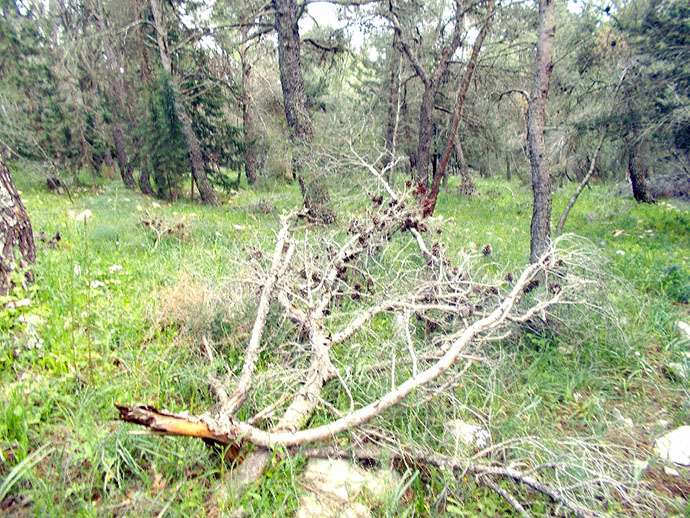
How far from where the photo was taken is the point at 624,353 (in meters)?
3.16

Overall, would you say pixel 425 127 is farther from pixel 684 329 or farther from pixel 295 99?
pixel 684 329

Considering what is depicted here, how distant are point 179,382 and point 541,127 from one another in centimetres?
439

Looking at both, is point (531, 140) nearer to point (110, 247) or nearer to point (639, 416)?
point (639, 416)

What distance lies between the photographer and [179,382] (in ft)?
7.94

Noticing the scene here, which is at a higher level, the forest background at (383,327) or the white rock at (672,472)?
the forest background at (383,327)

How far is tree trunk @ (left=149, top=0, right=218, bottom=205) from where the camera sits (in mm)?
9625

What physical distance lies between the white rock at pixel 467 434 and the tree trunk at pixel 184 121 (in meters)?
9.65

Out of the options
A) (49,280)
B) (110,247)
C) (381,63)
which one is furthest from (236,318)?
(381,63)

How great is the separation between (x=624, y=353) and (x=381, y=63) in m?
14.7

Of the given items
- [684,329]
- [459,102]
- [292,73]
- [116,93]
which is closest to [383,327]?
[684,329]

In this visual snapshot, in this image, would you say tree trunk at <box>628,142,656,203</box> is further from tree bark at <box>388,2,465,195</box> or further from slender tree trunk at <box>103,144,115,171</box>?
slender tree trunk at <box>103,144,115,171</box>

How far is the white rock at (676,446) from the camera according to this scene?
7.29 ft

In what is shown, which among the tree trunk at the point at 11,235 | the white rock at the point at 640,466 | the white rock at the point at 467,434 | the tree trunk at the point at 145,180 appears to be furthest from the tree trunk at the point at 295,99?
the tree trunk at the point at 145,180

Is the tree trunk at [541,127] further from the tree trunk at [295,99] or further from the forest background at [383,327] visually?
the tree trunk at [295,99]
